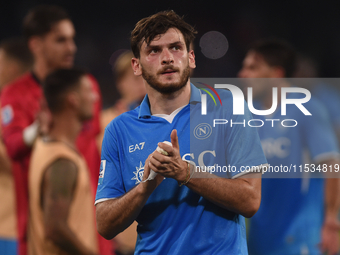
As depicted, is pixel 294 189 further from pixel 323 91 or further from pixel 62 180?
pixel 62 180

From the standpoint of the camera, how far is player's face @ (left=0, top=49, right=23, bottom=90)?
141 inches

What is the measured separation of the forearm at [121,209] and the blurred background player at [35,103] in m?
1.96

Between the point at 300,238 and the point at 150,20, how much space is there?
7.78 feet

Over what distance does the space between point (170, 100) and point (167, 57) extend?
0.61 ft

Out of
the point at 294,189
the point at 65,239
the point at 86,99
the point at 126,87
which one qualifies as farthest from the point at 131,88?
the point at 294,189

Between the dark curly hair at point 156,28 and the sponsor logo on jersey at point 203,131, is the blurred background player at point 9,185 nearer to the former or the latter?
the dark curly hair at point 156,28

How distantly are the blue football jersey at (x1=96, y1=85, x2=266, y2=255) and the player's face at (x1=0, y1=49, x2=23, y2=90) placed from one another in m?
2.41

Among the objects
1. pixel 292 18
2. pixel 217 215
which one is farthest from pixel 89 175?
pixel 292 18

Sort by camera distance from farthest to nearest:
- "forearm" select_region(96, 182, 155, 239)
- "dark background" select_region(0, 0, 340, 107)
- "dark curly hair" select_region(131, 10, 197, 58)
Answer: "dark background" select_region(0, 0, 340, 107), "dark curly hair" select_region(131, 10, 197, 58), "forearm" select_region(96, 182, 155, 239)

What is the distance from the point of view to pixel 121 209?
1.40 m

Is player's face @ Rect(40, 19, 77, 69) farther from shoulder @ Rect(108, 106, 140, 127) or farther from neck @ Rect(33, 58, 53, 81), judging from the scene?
shoulder @ Rect(108, 106, 140, 127)

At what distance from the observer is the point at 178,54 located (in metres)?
1.55

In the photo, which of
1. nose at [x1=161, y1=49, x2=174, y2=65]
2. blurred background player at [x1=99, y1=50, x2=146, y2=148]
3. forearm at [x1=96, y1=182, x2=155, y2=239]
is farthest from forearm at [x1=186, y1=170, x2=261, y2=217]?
blurred background player at [x1=99, y1=50, x2=146, y2=148]

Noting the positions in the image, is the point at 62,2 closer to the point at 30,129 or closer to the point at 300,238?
the point at 30,129
